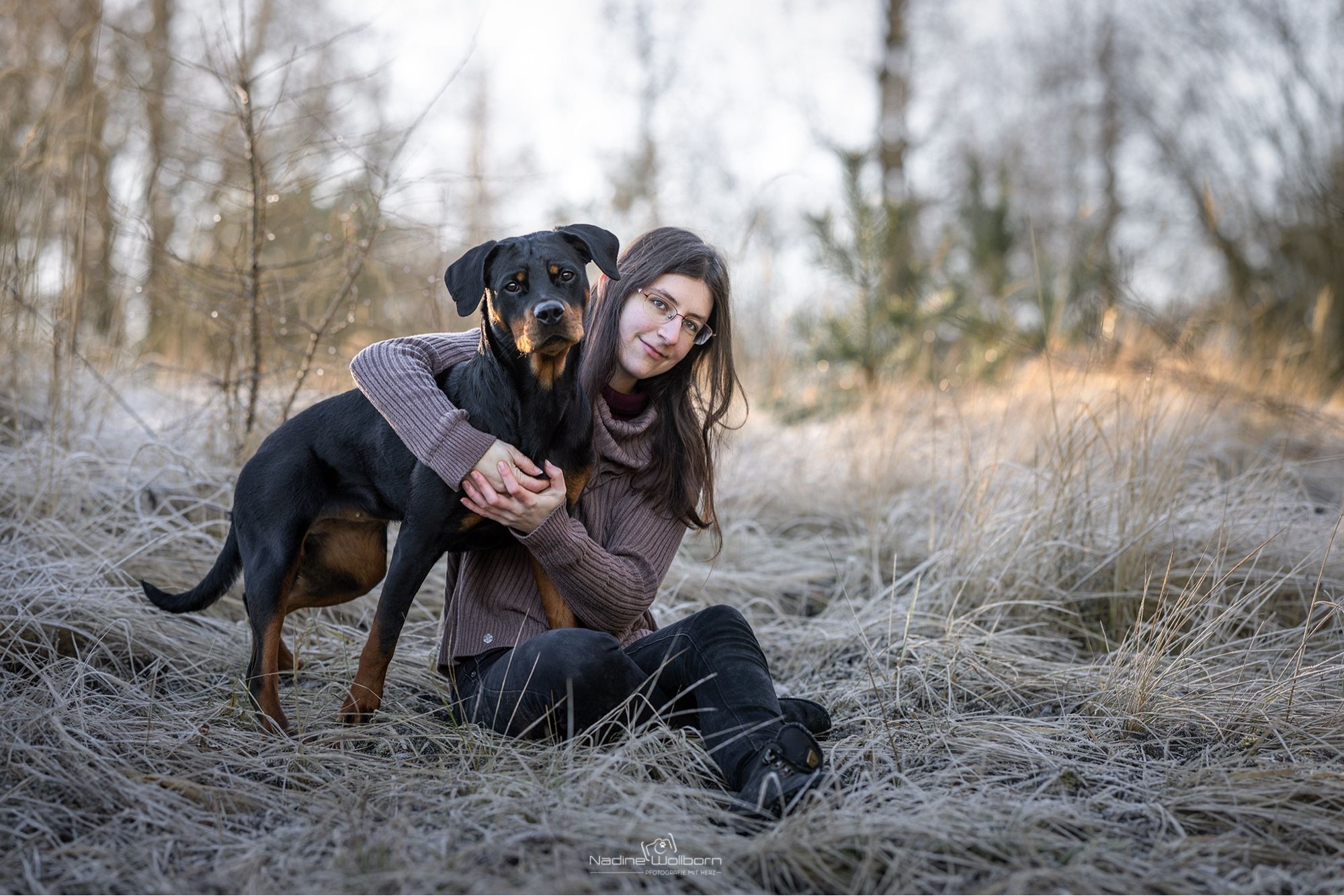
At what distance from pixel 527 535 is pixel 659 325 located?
2.13 feet

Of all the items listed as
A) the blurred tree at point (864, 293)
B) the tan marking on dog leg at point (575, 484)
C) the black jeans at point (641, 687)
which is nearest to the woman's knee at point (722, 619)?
the black jeans at point (641, 687)

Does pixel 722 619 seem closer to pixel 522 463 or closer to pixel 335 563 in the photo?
pixel 522 463

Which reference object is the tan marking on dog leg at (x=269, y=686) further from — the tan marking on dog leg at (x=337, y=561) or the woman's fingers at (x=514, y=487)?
the woman's fingers at (x=514, y=487)

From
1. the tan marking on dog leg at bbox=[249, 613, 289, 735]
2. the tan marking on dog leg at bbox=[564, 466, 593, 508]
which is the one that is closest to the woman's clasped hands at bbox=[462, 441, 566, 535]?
the tan marking on dog leg at bbox=[564, 466, 593, 508]

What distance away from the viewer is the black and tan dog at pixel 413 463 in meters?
2.13

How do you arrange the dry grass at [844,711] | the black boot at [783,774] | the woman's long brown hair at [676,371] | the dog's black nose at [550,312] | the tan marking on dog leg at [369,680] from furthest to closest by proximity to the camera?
the woman's long brown hair at [676,371]
the tan marking on dog leg at [369,680]
the dog's black nose at [550,312]
the black boot at [783,774]
the dry grass at [844,711]

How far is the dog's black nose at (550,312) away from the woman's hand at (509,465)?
0.30 m

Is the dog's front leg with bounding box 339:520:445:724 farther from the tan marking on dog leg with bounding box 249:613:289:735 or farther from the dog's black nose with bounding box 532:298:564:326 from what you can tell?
the dog's black nose with bounding box 532:298:564:326

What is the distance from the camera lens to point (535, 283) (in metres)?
2.15

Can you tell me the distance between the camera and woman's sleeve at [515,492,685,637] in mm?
2201

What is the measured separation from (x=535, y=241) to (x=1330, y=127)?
8.66 meters

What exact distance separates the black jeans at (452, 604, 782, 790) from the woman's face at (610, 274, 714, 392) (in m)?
0.66

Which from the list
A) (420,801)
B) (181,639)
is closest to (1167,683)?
(420,801)

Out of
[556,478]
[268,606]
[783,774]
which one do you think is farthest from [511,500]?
[783,774]
